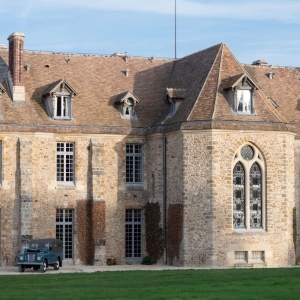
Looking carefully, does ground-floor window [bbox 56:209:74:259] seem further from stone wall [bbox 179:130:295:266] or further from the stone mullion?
stone wall [bbox 179:130:295:266]

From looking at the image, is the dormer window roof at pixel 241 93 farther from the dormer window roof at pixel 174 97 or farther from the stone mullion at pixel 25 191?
the stone mullion at pixel 25 191

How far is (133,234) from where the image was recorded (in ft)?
152

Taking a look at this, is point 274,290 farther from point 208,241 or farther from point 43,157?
point 43,157

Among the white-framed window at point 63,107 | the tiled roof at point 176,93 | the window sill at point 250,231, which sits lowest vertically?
the window sill at point 250,231

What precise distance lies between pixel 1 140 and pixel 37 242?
5.85 metres

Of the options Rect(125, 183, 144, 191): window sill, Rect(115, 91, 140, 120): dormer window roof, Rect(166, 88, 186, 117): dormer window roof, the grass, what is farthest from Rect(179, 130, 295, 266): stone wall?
the grass

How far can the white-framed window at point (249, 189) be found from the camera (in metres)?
43.6

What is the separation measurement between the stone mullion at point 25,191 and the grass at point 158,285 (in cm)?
729

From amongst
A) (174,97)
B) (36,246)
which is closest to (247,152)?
(174,97)

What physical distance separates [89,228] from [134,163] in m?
4.18

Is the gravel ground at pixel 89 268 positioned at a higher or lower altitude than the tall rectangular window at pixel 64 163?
lower

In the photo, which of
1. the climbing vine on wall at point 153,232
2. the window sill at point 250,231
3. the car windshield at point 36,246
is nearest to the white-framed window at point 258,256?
A: the window sill at point 250,231

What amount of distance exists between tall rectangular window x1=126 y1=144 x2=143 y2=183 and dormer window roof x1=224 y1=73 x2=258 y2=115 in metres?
5.70

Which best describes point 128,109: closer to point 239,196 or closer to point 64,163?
point 64,163
